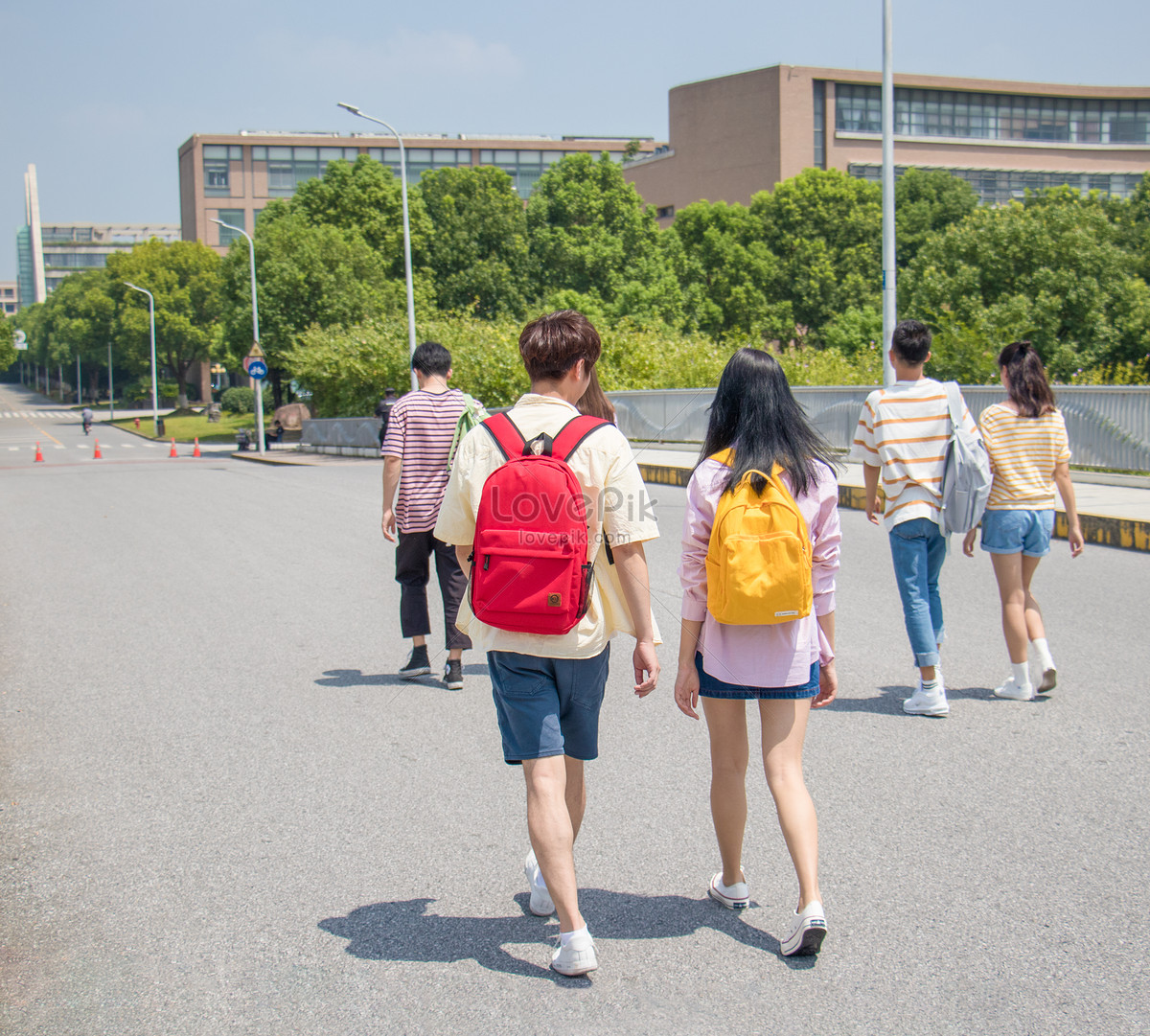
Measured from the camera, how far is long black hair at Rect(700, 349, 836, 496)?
124 inches

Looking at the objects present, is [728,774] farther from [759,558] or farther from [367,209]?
[367,209]

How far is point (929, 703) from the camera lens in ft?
18.1

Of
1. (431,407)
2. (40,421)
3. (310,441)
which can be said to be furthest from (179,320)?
(431,407)

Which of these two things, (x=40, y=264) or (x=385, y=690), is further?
(x=40, y=264)

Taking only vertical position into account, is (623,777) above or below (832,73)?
below

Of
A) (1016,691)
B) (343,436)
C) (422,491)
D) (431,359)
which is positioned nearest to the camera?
(1016,691)

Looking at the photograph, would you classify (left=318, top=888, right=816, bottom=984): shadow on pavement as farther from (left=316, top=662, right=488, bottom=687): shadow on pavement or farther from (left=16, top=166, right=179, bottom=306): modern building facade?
(left=16, top=166, right=179, bottom=306): modern building facade

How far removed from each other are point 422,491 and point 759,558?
12.1 ft

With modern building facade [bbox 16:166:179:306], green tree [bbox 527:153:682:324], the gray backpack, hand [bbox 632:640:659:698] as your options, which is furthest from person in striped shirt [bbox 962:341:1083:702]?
modern building facade [bbox 16:166:179:306]

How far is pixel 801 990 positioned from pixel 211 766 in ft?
9.79

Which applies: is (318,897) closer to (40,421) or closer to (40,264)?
(40,421)

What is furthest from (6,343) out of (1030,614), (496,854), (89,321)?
(496,854)

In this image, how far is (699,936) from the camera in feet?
10.8

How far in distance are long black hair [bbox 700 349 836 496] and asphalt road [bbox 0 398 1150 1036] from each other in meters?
1.37
